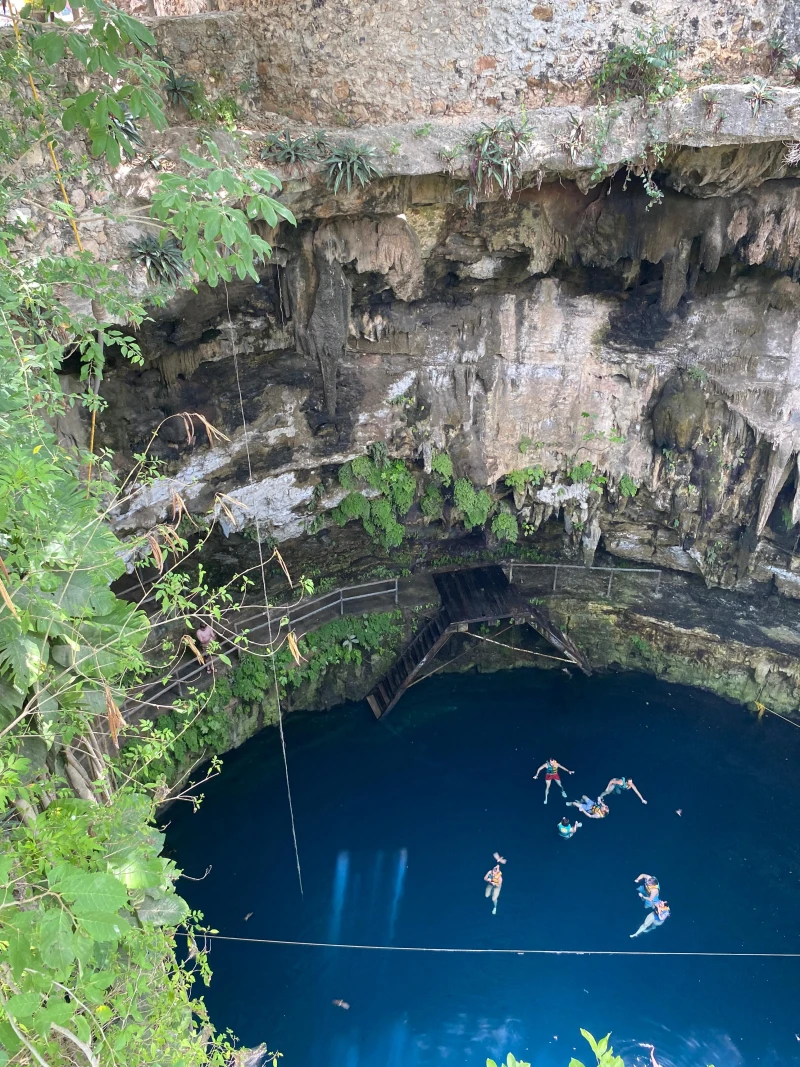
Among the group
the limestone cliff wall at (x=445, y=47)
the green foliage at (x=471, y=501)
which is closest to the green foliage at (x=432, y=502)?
the green foliage at (x=471, y=501)

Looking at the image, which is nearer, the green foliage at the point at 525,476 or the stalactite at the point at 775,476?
the stalactite at the point at 775,476

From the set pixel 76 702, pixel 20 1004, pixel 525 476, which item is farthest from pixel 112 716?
pixel 525 476

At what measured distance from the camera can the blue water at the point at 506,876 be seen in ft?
24.6

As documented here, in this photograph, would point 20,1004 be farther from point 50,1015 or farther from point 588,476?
point 588,476

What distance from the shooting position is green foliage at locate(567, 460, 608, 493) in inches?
423

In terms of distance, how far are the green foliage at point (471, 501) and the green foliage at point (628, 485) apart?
2.16m

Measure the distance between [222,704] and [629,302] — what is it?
8.54 meters

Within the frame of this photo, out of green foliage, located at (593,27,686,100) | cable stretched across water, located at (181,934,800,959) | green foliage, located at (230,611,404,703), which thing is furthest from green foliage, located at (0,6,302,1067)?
green foliage, located at (230,611,404,703)

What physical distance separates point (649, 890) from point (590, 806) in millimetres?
1326

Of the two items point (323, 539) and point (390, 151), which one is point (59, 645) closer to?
point (390, 151)

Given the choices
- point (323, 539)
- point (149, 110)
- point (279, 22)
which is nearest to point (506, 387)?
point (323, 539)

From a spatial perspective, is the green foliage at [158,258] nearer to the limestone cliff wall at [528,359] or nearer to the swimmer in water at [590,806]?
the limestone cliff wall at [528,359]

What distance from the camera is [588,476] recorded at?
10.9 meters

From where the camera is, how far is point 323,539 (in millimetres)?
11891
